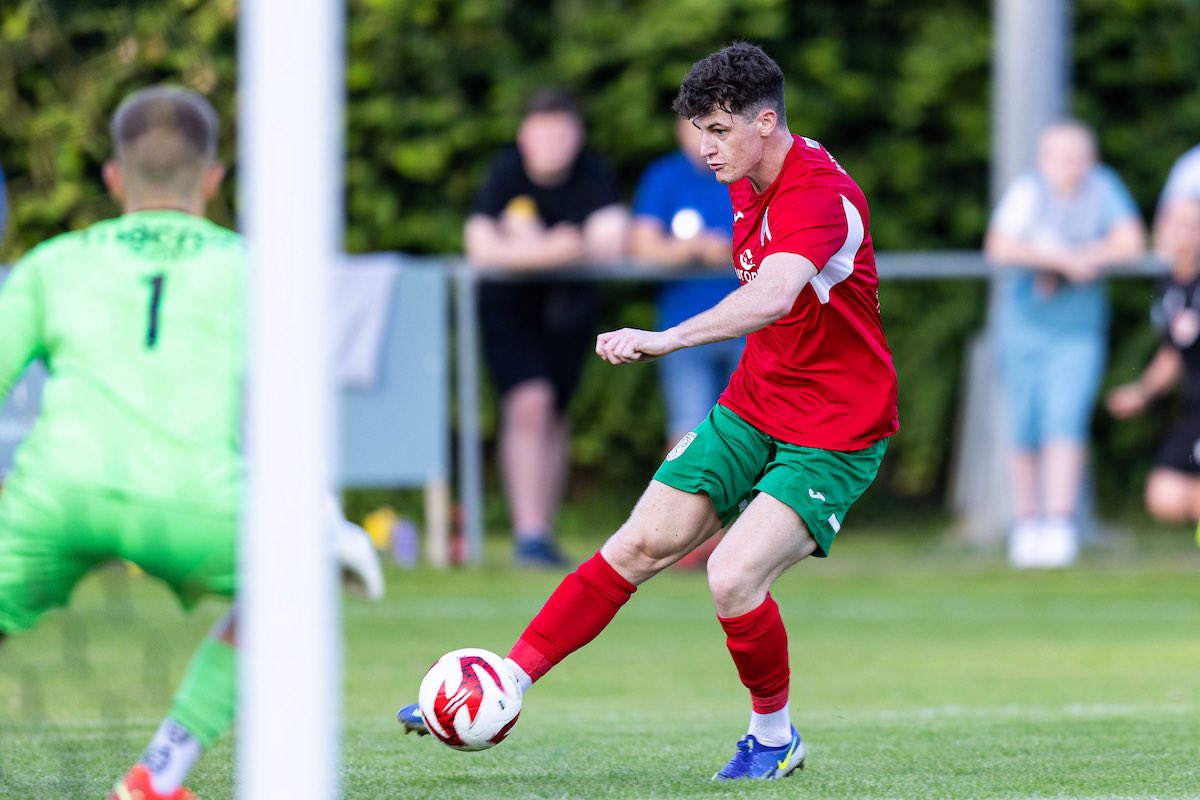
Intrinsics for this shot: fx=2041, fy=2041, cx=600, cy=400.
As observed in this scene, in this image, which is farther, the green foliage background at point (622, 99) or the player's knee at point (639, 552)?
the green foliage background at point (622, 99)

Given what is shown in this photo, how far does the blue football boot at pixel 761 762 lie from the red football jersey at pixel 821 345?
0.79m

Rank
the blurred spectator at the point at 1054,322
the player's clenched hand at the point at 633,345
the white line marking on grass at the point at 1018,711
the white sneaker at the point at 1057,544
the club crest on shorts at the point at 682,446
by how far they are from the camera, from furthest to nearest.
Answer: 1. the white sneaker at the point at 1057,544
2. the blurred spectator at the point at 1054,322
3. the white line marking on grass at the point at 1018,711
4. the club crest on shorts at the point at 682,446
5. the player's clenched hand at the point at 633,345

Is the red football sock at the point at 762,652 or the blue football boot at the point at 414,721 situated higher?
the red football sock at the point at 762,652

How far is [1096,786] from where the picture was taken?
16.4 feet

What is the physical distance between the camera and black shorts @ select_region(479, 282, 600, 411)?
1123 cm

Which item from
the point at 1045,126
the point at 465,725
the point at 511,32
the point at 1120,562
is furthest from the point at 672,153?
the point at 465,725

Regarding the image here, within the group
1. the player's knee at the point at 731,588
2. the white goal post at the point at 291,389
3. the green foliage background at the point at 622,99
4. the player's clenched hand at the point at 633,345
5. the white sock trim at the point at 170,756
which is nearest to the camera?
the white goal post at the point at 291,389

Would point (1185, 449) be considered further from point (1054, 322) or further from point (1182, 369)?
point (1054, 322)

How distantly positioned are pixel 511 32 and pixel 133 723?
803 centimetres

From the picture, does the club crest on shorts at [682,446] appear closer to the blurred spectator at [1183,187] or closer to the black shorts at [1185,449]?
the black shorts at [1185,449]

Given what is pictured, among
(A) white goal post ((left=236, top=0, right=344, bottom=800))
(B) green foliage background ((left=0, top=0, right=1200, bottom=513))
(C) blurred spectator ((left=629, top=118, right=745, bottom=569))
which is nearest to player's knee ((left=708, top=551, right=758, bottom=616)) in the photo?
(A) white goal post ((left=236, top=0, right=344, bottom=800))

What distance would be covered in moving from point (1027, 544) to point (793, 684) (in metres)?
3.91

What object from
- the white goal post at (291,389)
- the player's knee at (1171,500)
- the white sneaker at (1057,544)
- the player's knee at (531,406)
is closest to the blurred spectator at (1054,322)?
the white sneaker at (1057,544)

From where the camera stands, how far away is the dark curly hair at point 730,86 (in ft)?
16.8
